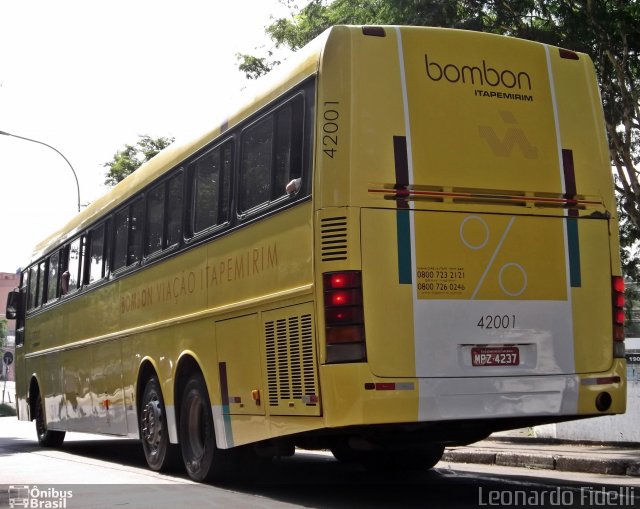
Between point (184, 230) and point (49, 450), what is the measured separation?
25.9 ft

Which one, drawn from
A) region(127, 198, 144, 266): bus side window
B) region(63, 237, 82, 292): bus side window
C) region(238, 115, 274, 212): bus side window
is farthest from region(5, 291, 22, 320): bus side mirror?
region(238, 115, 274, 212): bus side window

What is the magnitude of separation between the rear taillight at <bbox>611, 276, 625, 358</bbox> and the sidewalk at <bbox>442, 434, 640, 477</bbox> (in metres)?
3.23

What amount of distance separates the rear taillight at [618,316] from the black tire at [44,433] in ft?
38.4

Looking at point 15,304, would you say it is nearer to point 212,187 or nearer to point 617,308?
point 212,187

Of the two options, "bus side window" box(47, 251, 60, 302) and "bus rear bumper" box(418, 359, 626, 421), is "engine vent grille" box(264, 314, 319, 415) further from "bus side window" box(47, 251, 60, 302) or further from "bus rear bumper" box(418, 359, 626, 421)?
"bus side window" box(47, 251, 60, 302)

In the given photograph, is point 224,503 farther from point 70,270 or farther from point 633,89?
point 633,89

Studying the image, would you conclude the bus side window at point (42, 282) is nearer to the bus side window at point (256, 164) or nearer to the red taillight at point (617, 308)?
the bus side window at point (256, 164)

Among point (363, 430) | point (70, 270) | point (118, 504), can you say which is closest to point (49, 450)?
point (70, 270)

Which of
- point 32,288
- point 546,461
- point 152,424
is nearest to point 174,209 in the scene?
point 152,424

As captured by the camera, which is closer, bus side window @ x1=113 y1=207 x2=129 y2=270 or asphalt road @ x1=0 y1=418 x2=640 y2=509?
asphalt road @ x1=0 y1=418 x2=640 y2=509

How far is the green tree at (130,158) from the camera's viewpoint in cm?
3800

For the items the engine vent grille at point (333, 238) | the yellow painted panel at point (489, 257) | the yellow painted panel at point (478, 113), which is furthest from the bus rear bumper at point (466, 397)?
the yellow painted panel at point (478, 113)

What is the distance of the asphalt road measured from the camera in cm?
859

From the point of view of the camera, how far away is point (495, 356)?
7.81 metres
